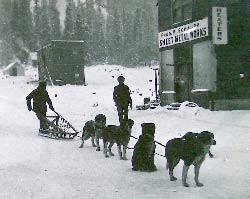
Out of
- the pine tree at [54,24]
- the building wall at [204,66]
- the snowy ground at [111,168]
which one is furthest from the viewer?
the pine tree at [54,24]

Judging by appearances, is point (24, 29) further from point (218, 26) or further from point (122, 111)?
point (122, 111)

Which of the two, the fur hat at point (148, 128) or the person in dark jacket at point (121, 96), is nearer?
the fur hat at point (148, 128)

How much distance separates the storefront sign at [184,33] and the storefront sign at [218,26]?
527 mm

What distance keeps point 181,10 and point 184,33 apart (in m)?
1.48

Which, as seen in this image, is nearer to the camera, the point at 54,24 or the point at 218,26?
the point at 218,26

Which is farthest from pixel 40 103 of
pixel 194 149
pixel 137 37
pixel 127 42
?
pixel 137 37

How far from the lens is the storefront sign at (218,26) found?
18.7 meters

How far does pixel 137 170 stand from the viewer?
337 inches

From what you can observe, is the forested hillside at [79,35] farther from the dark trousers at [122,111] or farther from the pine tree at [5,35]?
the dark trousers at [122,111]

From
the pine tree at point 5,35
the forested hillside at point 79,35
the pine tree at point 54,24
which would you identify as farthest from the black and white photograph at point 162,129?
the pine tree at point 54,24

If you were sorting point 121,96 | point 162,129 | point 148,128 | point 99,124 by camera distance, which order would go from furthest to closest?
point 162,129
point 121,96
point 99,124
point 148,128

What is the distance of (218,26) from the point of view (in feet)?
61.4

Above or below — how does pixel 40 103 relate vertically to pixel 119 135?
above

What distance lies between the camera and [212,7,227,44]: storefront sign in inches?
735
